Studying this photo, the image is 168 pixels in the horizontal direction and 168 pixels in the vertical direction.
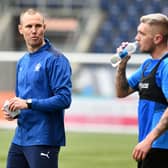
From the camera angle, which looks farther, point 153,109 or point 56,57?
point 56,57

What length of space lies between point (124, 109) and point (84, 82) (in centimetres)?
277

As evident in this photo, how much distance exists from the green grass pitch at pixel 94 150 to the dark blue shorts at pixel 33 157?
4.46 meters

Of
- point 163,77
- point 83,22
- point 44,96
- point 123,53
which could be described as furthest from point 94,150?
point 83,22

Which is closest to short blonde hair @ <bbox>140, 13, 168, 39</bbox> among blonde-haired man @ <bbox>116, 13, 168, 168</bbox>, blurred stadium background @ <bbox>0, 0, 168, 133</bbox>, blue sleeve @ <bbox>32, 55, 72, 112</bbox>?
blonde-haired man @ <bbox>116, 13, 168, 168</bbox>

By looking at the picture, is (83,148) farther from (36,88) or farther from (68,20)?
(68,20)

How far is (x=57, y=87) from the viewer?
5.80m

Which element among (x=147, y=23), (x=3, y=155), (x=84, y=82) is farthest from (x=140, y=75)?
(x=84, y=82)

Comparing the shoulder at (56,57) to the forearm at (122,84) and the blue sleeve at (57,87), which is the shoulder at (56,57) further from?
the forearm at (122,84)

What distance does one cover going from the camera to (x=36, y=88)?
5867mm

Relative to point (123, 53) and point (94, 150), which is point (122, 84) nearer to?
point (123, 53)

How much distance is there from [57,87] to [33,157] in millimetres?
574

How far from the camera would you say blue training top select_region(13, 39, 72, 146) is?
5789 mm

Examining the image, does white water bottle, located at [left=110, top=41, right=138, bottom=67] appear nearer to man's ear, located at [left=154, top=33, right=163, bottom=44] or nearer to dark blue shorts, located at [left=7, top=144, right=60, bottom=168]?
man's ear, located at [left=154, top=33, right=163, bottom=44]

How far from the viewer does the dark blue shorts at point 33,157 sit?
5.80 metres
